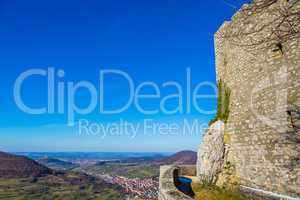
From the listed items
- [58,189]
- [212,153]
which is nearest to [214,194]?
[212,153]

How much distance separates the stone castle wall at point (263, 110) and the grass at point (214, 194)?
0.64 m

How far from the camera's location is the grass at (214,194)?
11870 mm

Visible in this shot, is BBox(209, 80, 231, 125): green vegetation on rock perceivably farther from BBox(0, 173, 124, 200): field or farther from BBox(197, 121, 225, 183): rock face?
BBox(0, 173, 124, 200): field

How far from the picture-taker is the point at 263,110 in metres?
10.8

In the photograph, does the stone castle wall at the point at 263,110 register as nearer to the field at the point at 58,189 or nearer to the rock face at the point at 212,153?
the rock face at the point at 212,153

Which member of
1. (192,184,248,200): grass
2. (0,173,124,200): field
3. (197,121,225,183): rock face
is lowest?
(0,173,124,200): field

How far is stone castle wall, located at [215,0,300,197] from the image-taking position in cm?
928

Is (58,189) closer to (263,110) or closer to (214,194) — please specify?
(214,194)

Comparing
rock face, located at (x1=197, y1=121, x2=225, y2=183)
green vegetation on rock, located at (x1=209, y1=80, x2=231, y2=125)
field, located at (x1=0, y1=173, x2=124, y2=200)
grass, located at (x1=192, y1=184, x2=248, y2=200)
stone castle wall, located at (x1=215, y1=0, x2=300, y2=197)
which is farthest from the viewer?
field, located at (x1=0, y1=173, x2=124, y2=200)

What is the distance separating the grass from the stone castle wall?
0.64 meters

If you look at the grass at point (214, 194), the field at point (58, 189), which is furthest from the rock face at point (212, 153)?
the field at point (58, 189)

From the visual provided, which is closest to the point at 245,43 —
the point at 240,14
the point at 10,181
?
the point at 240,14

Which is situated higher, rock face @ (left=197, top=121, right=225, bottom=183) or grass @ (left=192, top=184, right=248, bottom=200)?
rock face @ (left=197, top=121, right=225, bottom=183)

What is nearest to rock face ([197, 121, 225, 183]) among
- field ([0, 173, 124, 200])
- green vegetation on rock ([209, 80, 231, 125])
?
green vegetation on rock ([209, 80, 231, 125])
